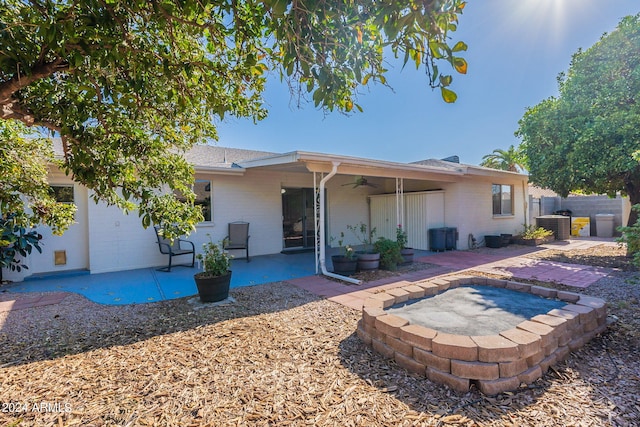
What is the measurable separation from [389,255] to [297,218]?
12.8ft

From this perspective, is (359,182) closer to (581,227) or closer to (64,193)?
(64,193)

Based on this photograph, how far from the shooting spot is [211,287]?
15.1ft

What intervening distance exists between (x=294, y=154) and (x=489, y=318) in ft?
13.4

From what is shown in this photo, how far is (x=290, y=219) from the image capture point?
32.0ft

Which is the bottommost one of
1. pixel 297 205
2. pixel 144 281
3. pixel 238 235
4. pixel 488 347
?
pixel 144 281

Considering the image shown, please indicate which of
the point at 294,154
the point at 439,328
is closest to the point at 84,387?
the point at 439,328

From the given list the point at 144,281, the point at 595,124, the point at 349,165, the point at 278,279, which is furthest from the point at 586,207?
the point at 144,281

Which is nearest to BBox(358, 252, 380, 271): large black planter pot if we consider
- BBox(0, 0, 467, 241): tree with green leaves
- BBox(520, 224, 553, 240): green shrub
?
BBox(0, 0, 467, 241): tree with green leaves

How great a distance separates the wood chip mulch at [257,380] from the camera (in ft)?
6.86

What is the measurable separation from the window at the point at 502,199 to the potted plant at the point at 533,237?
951 mm

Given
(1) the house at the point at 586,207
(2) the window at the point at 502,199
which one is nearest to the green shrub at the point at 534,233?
(2) the window at the point at 502,199

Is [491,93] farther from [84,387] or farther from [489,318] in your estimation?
[84,387]

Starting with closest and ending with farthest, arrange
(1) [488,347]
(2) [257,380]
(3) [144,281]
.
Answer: (1) [488,347] → (2) [257,380] → (3) [144,281]

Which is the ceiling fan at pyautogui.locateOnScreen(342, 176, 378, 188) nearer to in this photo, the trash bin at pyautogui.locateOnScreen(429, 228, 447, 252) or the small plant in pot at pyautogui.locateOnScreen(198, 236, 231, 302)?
the trash bin at pyautogui.locateOnScreen(429, 228, 447, 252)
